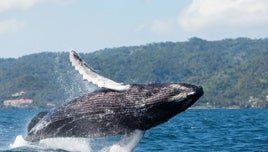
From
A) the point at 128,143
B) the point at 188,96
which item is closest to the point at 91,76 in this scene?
the point at 128,143

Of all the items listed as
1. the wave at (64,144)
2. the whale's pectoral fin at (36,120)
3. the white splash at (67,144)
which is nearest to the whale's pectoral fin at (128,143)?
the wave at (64,144)

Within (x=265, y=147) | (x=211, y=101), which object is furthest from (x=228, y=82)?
(x=265, y=147)

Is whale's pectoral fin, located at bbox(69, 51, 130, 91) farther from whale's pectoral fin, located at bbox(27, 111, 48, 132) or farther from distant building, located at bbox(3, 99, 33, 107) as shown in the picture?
distant building, located at bbox(3, 99, 33, 107)

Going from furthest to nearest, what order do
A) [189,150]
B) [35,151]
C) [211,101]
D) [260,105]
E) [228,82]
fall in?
[228,82] < [211,101] < [260,105] < [189,150] < [35,151]

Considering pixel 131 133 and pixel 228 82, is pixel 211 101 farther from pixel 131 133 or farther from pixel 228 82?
pixel 131 133

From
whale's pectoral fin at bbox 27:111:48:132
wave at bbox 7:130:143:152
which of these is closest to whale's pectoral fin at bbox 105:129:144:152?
wave at bbox 7:130:143:152

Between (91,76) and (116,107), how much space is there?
0.70 m

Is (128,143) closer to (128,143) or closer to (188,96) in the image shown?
(128,143)

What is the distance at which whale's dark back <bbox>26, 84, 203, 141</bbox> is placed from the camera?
11.9 meters

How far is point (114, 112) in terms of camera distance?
1217cm

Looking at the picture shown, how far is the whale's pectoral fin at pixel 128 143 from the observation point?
11805 mm

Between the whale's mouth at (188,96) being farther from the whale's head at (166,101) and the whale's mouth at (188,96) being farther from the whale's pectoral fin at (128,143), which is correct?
the whale's pectoral fin at (128,143)

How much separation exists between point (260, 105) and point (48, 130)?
159823 mm

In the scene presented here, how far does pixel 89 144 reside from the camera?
1477cm
